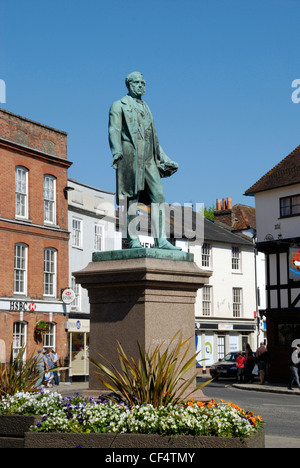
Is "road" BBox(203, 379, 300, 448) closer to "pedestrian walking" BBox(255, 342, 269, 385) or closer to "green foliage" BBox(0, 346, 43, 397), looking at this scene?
"green foliage" BBox(0, 346, 43, 397)

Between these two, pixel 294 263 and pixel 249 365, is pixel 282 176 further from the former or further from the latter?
pixel 249 365

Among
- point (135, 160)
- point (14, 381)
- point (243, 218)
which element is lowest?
point (14, 381)

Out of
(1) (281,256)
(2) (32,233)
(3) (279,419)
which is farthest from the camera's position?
(2) (32,233)

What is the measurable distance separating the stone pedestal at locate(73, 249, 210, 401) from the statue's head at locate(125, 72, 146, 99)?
90.8 inches

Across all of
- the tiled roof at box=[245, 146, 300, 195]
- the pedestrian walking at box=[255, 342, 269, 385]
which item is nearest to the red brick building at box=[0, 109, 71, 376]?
the pedestrian walking at box=[255, 342, 269, 385]

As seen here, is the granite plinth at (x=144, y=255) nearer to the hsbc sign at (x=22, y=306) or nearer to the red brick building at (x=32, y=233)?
the red brick building at (x=32, y=233)

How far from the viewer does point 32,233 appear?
32.3 m

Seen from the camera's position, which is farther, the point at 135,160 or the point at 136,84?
the point at 136,84

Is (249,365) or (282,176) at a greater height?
(282,176)

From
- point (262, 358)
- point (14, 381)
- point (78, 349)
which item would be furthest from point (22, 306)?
point (14, 381)

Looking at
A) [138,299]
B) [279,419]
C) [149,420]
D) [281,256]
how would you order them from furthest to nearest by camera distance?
1. [281,256]
2. [279,419]
3. [138,299]
4. [149,420]

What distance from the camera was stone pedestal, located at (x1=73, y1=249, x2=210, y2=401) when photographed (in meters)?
8.67

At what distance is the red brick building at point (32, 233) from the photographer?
30.8 m

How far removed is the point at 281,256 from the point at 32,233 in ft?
38.3
